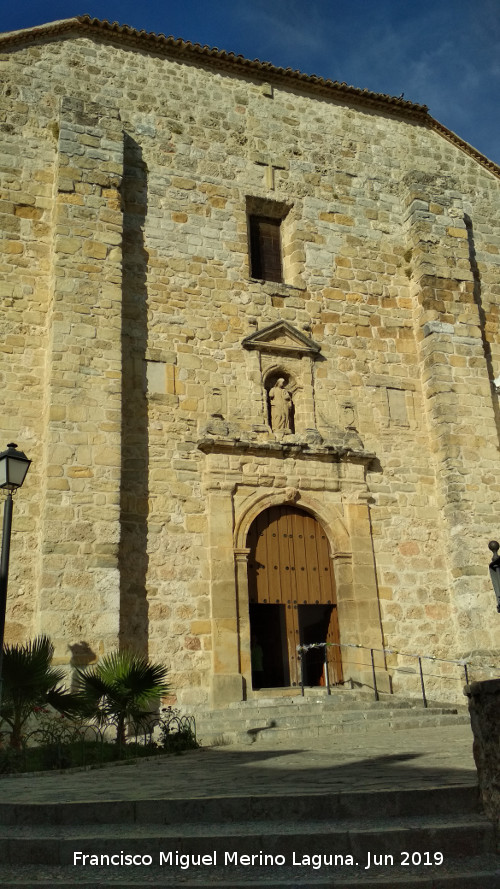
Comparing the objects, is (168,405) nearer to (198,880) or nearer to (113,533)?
(113,533)

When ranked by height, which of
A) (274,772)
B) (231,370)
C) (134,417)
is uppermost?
(231,370)

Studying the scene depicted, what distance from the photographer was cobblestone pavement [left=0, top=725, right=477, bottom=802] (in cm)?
455

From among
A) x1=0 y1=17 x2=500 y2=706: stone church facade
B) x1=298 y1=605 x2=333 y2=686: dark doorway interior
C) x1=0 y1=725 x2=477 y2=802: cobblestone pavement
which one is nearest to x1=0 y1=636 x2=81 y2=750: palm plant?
x1=0 y1=725 x2=477 y2=802: cobblestone pavement

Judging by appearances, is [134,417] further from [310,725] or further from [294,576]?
[310,725]

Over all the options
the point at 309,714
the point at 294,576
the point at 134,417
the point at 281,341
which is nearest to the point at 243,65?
the point at 281,341

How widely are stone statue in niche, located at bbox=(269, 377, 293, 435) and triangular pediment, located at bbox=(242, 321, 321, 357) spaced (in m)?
0.49

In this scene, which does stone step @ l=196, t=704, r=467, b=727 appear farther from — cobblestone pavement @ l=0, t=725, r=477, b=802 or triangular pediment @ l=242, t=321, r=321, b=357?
triangular pediment @ l=242, t=321, r=321, b=357

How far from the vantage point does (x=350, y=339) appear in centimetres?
1276

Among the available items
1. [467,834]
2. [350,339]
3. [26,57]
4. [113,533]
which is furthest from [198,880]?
[26,57]

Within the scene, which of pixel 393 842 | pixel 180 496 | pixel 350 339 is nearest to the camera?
pixel 393 842

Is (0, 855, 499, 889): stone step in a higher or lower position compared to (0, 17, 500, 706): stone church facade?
lower

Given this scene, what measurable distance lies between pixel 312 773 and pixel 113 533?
5.16 meters

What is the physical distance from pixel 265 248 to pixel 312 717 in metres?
7.55

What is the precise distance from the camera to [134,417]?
10945 millimetres
